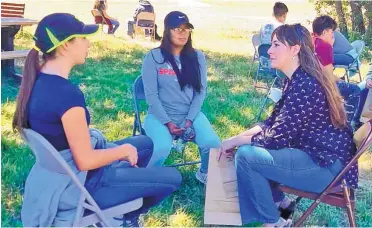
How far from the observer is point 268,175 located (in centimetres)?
272

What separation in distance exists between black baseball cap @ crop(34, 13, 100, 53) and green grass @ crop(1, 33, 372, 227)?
1.23 m

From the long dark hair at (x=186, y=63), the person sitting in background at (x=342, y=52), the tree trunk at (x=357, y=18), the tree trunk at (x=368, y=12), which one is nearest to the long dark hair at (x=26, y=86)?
the long dark hair at (x=186, y=63)

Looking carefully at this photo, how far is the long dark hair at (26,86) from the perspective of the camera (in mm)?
2268

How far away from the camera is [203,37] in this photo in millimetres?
12000

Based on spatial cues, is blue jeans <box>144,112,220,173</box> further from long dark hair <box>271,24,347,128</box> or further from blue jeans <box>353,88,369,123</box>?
blue jeans <box>353,88,369,123</box>

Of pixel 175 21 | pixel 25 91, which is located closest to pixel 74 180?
pixel 25 91

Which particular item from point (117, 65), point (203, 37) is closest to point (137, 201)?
point (117, 65)

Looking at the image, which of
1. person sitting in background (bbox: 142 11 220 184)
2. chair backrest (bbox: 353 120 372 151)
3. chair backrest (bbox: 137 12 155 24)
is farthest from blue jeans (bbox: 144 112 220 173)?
chair backrest (bbox: 137 12 155 24)

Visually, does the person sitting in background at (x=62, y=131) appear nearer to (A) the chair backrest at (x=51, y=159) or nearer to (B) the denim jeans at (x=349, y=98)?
(A) the chair backrest at (x=51, y=159)

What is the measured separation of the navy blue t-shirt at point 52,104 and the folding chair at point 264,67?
4131mm

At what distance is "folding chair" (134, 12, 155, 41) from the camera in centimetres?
1249

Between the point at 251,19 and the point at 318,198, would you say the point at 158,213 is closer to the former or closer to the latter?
the point at 318,198

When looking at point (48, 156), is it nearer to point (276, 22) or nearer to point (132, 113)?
point (132, 113)

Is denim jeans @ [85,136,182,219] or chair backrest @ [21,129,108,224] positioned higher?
chair backrest @ [21,129,108,224]
